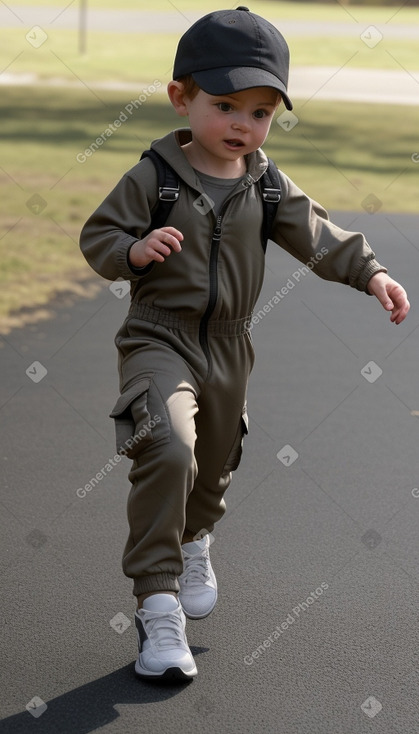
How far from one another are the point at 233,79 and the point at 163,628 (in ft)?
4.57

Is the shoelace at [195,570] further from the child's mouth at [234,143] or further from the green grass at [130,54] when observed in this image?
the green grass at [130,54]

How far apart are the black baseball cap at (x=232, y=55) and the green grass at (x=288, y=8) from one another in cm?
4369

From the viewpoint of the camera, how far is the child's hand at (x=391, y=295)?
315cm

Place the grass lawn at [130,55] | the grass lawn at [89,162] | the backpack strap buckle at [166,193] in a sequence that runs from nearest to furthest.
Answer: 1. the backpack strap buckle at [166,193]
2. the grass lawn at [89,162]
3. the grass lawn at [130,55]

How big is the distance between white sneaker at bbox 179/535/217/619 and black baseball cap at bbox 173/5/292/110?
130cm

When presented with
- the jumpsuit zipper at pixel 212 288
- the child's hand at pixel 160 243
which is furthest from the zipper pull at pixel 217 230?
the child's hand at pixel 160 243

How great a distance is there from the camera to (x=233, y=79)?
2.94 metres

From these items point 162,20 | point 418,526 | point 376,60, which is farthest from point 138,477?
point 162,20

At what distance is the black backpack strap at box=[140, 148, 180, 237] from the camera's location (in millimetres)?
3027

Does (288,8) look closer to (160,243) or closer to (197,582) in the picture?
(197,582)

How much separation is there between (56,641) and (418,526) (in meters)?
1.48

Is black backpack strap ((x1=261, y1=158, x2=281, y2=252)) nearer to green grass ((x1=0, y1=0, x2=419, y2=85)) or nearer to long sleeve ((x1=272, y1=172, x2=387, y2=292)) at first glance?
long sleeve ((x1=272, y1=172, x2=387, y2=292))

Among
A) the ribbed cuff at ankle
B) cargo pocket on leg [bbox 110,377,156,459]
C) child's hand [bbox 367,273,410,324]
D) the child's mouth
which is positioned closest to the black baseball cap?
the child's mouth

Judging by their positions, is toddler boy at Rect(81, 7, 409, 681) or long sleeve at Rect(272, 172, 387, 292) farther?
long sleeve at Rect(272, 172, 387, 292)
